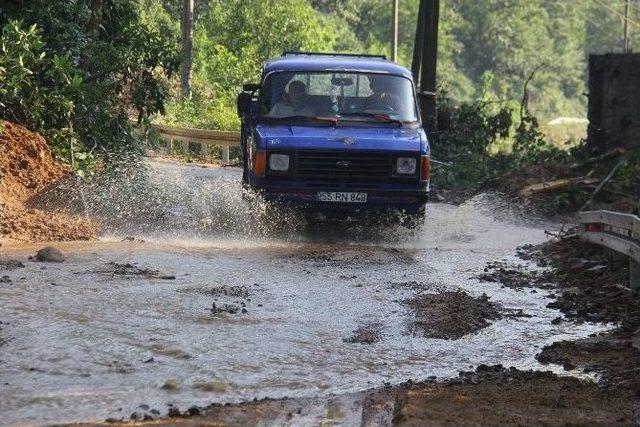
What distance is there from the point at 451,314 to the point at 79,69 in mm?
8469

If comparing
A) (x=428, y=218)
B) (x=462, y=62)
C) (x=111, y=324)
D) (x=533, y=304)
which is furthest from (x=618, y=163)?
(x=462, y=62)

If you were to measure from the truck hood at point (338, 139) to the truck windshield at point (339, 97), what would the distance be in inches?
16.2

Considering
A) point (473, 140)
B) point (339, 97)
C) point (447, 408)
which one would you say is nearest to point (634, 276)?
point (447, 408)

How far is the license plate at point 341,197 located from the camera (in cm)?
1377

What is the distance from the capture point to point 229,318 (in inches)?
365

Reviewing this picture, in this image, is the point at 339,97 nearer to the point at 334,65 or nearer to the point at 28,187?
the point at 334,65

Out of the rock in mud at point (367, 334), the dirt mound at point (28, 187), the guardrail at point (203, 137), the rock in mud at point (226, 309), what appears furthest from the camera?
the guardrail at point (203, 137)

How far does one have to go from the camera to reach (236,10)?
166 ft

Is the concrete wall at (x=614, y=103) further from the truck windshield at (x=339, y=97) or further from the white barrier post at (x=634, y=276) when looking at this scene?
the white barrier post at (x=634, y=276)

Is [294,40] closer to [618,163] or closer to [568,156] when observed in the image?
[568,156]

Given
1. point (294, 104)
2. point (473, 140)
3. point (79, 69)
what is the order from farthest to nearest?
1. point (473, 140)
2. point (79, 69)
3. point (294, 104)

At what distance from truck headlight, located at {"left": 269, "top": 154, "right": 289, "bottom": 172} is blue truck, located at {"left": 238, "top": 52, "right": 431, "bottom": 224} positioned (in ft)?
0.04

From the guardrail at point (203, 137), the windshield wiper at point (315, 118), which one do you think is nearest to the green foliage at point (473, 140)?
the guardrail at point (203, 137)

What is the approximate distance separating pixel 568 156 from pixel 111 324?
50.5 feet
